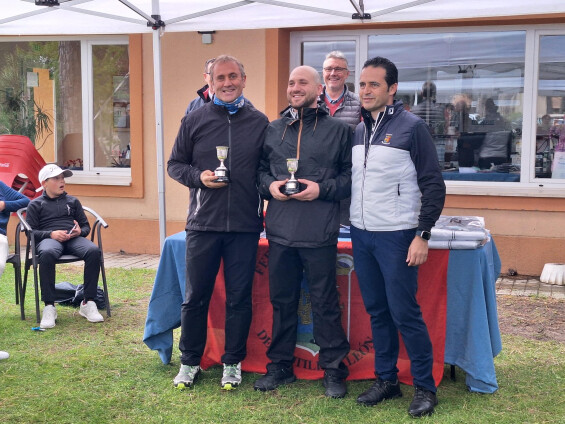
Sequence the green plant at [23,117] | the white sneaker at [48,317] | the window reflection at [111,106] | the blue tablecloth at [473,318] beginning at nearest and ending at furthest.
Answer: the blue tablecloth at [473,318] → the white sneaker at [48,317] → the window reflection at [111,106] → the green plant at [23,117]

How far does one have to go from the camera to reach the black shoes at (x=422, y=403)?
3.98m

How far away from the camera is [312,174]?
4191 millimetres

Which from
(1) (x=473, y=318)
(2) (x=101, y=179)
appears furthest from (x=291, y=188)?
(2) (x=101, y=179)

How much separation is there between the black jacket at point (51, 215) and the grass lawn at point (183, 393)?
3.11 ft

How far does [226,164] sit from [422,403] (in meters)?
1.74

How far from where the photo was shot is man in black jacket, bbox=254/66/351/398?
4.17 m

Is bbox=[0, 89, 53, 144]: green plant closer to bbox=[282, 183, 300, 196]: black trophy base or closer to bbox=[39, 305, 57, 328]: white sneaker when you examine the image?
bbox=[39, 305, 57, 328]: white sneaker

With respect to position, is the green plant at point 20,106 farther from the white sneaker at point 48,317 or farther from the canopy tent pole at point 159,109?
the white sneaker at point 48,317

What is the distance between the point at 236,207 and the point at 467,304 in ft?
4.76

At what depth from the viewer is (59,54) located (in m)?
9.43

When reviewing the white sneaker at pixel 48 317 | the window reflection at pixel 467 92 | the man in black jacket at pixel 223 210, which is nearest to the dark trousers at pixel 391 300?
the man in black jacket at pixel 223 210

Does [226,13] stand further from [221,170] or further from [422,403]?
[422,403]

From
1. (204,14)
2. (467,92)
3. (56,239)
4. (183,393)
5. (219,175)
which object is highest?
(204,14)

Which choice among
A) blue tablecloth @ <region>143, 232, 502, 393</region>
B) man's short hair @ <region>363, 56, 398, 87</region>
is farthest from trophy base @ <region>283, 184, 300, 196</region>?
blue tablecloth @ <region>143, 232, 502, 393</region>
